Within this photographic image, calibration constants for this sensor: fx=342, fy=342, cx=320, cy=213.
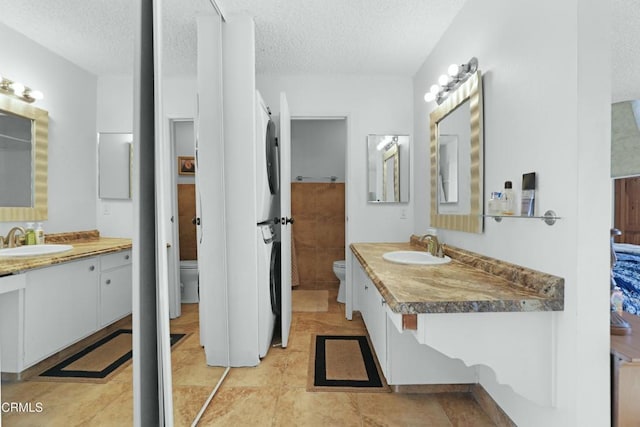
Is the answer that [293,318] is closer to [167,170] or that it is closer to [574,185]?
[167,170]

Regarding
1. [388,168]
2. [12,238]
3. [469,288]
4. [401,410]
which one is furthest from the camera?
[388,168]

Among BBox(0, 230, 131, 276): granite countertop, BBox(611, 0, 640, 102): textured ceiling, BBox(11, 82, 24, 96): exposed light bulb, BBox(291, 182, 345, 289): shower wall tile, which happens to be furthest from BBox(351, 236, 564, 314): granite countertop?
BBox(291, 182, 345, 289): shower wall tile

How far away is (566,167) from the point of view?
1.25m

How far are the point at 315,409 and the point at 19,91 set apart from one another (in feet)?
6.02

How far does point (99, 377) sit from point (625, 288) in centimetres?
335

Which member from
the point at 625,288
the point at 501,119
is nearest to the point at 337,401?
the point at 501,119

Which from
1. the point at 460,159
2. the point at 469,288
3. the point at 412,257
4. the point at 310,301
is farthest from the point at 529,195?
the point at 310,301

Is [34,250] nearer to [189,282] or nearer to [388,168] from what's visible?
[189,282]

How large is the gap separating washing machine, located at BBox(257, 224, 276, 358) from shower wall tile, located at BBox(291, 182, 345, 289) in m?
1.99

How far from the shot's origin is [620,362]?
1.18 meters

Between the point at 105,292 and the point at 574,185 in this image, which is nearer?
the point at 105,292

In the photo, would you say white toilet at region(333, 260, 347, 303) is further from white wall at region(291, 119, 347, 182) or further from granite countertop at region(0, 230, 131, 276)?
granite countertop at region(0, 230, 131, 276)

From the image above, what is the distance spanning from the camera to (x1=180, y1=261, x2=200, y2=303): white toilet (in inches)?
62.4

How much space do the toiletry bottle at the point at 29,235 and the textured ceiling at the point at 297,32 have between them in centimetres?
42
